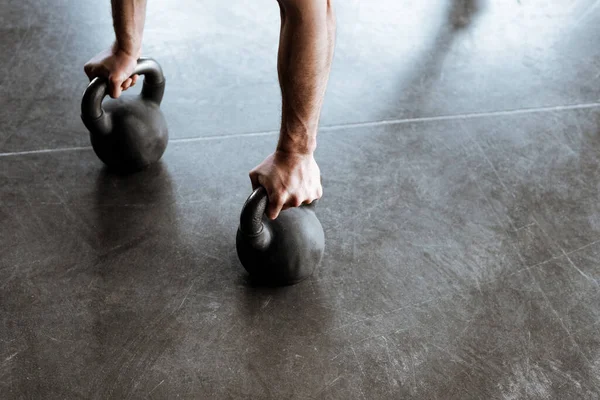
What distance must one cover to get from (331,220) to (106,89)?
27.3 inches

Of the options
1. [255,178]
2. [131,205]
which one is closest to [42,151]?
[131,205]

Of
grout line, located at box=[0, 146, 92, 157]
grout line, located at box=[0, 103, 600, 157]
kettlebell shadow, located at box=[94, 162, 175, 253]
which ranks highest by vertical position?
grout line, located at box=[0, 103, 600, 157]

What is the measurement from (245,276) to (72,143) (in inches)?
29.8

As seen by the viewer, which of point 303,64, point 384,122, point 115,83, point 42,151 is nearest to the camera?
point 303,64

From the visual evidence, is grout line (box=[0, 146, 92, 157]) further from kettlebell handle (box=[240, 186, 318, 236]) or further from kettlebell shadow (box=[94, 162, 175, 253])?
kettlebell handle (box=[240, 186, 318, 236])

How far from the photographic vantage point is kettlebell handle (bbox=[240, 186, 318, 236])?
1593mm

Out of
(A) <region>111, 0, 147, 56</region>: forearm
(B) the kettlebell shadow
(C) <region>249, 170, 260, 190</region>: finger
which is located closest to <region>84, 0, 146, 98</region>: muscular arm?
(A) <region>111, 0, 147, 56</region>: forearm

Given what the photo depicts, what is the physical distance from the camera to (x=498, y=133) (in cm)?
233

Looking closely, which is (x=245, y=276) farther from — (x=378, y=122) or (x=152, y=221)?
(x=378, y=122)

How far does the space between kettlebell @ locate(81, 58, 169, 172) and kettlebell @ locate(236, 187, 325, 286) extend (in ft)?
1.54

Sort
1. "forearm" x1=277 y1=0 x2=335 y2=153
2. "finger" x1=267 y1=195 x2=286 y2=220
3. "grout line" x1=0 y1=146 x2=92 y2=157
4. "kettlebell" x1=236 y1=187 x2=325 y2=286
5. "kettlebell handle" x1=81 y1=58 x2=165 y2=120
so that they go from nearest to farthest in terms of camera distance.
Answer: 1. "forearm" x1=277 y1=0 x2=335 y2=153
2. "finger" x1=267 y1=195 x2=286 y2=220
3. "kettlebell" x1=236 y1=187 x2=325 y2=286
4. "kettlebell handle" x1=81 y1=58 x2=165 y2=120
5. "grout line" x1=0 y1=146 x2=92 y2=157

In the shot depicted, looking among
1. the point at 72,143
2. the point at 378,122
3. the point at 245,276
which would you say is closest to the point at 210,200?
the point at 245,276

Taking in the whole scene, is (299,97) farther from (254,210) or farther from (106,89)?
(106,89)

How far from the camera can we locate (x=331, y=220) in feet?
A: 6.59
